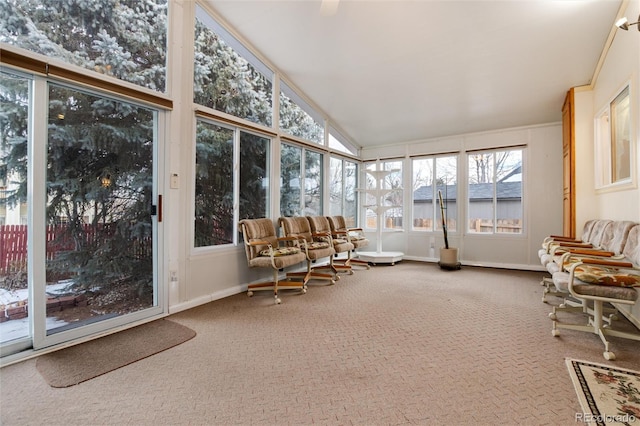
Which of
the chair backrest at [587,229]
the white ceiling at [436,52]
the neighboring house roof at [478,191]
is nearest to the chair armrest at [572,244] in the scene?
the chair backrest at [587,229]

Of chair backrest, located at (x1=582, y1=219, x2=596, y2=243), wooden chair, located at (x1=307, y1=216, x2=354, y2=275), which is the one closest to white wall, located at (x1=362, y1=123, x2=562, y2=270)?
chair backrest, located at (x1=582, y1=219, x2=596, y2=243)

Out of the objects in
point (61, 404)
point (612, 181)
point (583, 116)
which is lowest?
point (61, 404)

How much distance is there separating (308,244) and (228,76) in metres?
2.55

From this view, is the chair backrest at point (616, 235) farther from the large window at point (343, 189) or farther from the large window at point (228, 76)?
the large window at point (228, 76)

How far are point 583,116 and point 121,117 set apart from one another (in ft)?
18.7

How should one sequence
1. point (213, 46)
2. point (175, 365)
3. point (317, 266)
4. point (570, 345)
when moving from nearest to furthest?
point (175, 365)
point (570, 345)
point (213, 46)
point (317, 266)

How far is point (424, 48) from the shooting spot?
3785 mm

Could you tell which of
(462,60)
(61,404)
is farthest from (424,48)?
(61,404)

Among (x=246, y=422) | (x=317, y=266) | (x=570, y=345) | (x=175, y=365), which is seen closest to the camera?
(x=246, y=422)

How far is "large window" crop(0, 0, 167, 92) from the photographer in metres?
2.20

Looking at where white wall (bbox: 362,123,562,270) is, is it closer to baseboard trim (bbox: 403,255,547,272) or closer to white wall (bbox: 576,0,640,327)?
baseboard trim (bbox: 403,255,547,272)

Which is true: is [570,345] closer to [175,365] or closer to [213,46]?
[175,365]

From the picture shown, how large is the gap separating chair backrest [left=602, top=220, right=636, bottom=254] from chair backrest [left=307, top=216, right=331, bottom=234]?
10.7 feet

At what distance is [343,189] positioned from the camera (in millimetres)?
6465
